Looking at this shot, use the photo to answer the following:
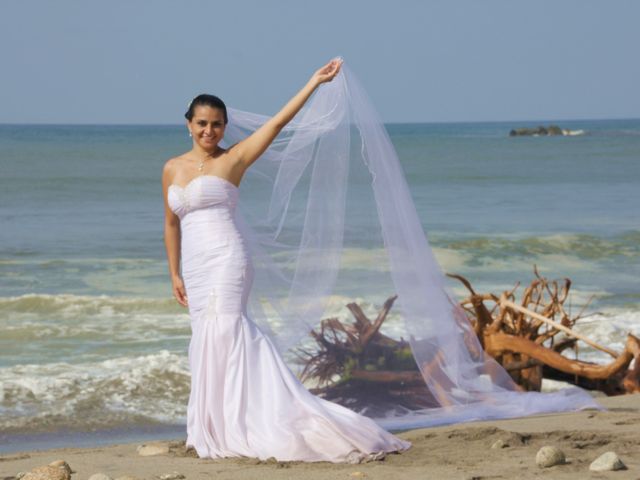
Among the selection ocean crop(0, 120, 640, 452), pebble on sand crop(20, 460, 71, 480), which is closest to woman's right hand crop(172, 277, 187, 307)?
ocean crop(0, 120, 640, 452)

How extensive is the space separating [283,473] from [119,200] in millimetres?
22637

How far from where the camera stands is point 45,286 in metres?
13.4

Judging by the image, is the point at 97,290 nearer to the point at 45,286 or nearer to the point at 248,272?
the point at 45,286

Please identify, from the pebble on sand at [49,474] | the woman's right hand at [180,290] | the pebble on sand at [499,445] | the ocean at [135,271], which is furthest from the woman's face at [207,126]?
the pebble on sand at [499,445]

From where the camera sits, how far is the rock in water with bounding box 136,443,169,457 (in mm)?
5480

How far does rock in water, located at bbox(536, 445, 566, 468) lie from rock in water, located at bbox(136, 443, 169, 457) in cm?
178

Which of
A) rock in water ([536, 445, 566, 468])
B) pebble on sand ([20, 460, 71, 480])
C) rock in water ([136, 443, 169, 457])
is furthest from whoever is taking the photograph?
rock in water ([136, 443, 169, 457])

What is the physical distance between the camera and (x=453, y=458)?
4977 mm

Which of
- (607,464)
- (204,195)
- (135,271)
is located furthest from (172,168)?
(135,271)

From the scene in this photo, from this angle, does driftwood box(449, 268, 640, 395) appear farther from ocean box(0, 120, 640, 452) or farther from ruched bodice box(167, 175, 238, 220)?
ruched bodice box(167, 175, 238, 220)

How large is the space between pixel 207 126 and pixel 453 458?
182cm

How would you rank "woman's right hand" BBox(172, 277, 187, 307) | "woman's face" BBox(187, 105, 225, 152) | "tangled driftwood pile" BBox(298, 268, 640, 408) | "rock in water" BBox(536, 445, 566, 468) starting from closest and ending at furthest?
"rock in water" BBox(536, 445, 566, 468) < "woman's face" BBox(187, 105, 225, 152) < "woman's right hand" BBox(172, 277, 187, 307) < "tangled driftwood pile" BBox(298, 268, 640, 408)

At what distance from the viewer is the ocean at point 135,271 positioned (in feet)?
25.5

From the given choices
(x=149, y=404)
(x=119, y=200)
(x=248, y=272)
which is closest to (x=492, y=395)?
(x=248, y=272)
